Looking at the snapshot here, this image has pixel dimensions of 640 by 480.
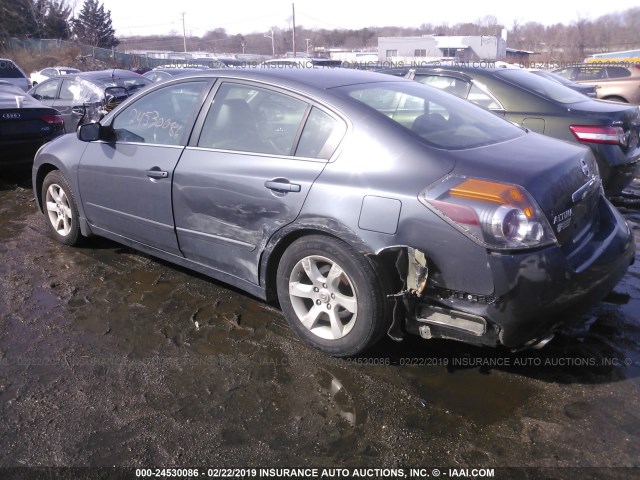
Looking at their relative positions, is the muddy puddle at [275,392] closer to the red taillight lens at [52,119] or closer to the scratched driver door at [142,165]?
the scratched driver door at [142,165]

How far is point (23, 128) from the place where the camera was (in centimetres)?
753

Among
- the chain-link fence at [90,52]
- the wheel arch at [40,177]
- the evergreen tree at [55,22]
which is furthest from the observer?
the evergreen tree at [55,22]

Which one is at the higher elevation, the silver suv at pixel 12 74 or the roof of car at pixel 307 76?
the roof of car at pixel 307 76

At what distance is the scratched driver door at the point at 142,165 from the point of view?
154 inches

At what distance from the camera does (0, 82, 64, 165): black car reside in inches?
291

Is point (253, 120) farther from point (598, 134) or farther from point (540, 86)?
point (540, 86)

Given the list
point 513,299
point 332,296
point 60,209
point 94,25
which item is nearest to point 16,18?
point 94,25

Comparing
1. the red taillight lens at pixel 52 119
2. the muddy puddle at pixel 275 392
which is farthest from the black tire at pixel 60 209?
the red taillight lens at pixel 52 119

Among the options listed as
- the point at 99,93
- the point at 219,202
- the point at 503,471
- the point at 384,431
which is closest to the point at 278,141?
the point at 219,202

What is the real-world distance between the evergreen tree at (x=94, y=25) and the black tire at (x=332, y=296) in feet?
217

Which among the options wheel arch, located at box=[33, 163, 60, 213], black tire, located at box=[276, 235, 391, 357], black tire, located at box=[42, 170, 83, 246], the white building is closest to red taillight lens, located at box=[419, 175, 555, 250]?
black tire, located at box=[276, 235, 391, 357]

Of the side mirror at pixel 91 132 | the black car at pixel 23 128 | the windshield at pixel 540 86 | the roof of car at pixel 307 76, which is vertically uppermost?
the roof of car at pixel 307 76

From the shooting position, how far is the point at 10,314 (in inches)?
152

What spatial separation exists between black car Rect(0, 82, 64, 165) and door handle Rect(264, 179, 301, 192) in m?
5.60
